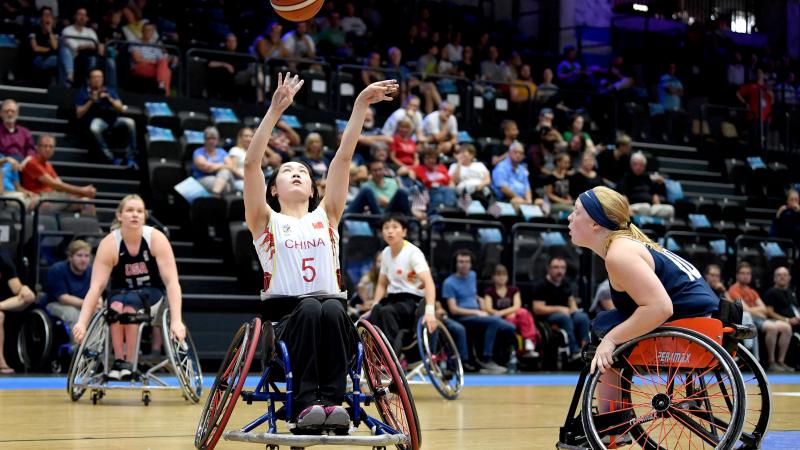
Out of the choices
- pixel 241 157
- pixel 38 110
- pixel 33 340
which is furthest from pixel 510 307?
pixel 38 110

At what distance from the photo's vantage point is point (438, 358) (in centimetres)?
890

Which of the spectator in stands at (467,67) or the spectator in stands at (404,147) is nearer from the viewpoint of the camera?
the spectator in stands at (404,147)

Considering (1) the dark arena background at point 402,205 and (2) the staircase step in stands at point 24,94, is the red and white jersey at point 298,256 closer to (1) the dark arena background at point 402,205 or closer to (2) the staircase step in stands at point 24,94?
(1) the dark arena background at point 402,205

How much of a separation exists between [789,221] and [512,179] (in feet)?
11.8

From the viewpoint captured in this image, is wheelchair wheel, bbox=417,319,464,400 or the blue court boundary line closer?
wheelchair wheel, bbox=417,319,464,400

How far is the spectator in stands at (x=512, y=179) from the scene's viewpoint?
13.6m

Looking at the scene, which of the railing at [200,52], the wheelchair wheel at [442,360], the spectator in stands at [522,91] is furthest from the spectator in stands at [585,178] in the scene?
the wheelchair wheel at [442,360]

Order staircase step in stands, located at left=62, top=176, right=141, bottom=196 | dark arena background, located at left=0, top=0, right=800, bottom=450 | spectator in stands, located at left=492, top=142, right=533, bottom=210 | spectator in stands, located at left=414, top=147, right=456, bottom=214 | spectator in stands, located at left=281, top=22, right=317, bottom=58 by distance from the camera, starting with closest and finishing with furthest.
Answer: dark arena background, located at left=0, top=0, right=800, bottom=450
staircase step in stands, located at left=62, top=176, right=141, bottom=196
spectator in stands, located at left=414, top=147, right=456, bottom=214
spectator in stands, located at left=492, top=142, right=533, bottom=210
spectator in stands, located at left=281, top=22, right=317, bottom=58

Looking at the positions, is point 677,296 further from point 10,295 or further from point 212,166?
point 212,166

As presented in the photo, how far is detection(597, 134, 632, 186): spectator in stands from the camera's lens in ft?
49.3

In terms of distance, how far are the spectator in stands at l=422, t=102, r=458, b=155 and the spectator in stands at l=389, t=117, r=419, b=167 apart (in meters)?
0.73

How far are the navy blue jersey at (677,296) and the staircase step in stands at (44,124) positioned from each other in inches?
370

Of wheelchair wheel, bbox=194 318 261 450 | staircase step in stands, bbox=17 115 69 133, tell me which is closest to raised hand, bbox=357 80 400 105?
wheelchair wheel, bbox=194 318 261 450

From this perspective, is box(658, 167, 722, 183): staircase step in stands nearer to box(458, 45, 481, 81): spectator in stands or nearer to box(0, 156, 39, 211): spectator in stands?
box(458, 45, 481, 81): spectator in stands
